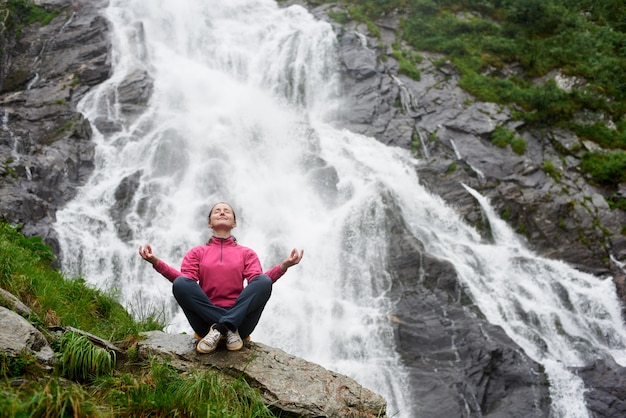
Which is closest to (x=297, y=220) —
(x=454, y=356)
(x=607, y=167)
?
(x=454, y=356)

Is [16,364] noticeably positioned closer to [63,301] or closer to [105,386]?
[105,386]

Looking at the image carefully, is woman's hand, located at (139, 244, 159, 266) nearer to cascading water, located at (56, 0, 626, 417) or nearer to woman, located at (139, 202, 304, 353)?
woman, located at (139, 202, 304, 353)

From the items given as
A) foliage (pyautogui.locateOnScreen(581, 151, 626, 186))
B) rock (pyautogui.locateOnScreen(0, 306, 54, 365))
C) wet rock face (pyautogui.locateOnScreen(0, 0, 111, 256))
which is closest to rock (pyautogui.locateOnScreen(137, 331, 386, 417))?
rock (pyautogui.locateOnScreen(0, 306, 54, 365))

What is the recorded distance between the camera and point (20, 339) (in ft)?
10.8

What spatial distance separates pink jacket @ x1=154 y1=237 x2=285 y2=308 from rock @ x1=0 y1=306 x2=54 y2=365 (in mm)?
1063

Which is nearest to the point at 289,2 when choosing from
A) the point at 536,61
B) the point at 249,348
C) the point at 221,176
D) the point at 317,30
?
the point at 317,30

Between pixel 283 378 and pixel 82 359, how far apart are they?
63.2 inches

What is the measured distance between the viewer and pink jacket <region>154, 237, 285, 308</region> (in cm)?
410

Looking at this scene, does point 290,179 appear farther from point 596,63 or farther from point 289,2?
point 289,2

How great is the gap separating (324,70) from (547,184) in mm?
9990

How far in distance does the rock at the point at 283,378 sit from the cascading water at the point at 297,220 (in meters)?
3.95

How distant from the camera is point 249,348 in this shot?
412cm

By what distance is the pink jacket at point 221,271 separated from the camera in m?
4.10

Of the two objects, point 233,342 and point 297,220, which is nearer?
point 233,342
